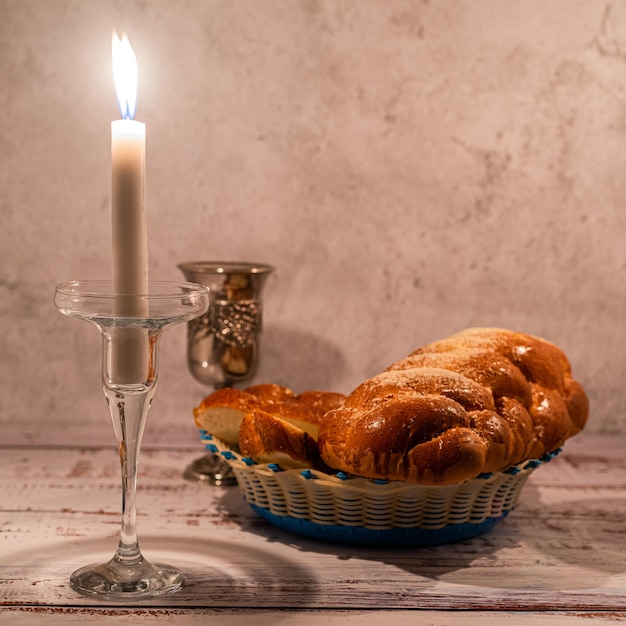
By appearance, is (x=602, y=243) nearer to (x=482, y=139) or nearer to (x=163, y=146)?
(x=482, y=139)

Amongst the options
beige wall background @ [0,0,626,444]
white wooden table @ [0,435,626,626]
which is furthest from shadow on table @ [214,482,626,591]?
beige wall background @ [0,0,626,444]

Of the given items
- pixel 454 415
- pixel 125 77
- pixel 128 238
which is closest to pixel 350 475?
pixel 454 415

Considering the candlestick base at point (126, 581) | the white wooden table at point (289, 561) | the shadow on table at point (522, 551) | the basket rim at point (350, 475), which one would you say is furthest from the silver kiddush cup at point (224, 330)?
the candlestick base at point (126, 581)

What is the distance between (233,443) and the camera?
1.19 metres

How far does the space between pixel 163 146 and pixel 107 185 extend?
126mm

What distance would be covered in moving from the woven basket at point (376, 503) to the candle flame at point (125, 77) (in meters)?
0.44

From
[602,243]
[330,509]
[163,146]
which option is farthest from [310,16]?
[330,509]

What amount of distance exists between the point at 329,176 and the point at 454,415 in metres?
0.75

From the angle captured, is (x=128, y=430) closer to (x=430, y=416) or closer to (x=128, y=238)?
(x=128, y=238)

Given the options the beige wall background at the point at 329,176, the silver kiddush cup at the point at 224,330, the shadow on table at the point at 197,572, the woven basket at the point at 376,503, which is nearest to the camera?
the shadow on table at the point at 197,572

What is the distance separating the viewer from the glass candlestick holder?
0.82m

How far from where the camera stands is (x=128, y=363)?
2.73 feet

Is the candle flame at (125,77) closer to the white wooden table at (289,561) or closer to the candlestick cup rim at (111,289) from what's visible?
the candlestick cup rim at (111,289)

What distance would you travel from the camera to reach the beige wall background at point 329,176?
5.22 ft
